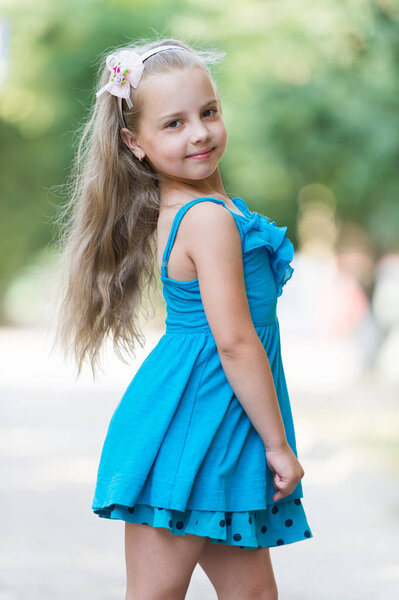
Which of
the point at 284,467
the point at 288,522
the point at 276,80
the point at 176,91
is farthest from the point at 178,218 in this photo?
the point at 276,80

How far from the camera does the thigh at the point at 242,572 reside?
2.29 meters

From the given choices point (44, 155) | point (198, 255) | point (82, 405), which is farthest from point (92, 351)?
point (44, 155)

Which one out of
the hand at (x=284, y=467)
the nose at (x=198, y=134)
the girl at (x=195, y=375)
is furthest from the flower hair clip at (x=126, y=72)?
the hand at (x=284, y=467)

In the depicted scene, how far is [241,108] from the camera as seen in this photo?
1201 centimetres

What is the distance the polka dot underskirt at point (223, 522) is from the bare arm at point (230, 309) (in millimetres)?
206

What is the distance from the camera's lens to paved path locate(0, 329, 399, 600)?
420 cm

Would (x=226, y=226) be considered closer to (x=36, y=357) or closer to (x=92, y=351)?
(x=92, y=351)

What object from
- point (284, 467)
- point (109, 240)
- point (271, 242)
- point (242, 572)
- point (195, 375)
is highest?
point (109, 240)

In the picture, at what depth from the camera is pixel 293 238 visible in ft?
63.4

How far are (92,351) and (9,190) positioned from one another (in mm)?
18790

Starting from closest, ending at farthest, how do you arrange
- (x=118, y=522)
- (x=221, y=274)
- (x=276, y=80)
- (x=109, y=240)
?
(x=221, y=274) → (x=109, y=240) → (x=118, y=522) → (x=276, y=80)

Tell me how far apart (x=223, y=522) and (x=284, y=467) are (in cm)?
19

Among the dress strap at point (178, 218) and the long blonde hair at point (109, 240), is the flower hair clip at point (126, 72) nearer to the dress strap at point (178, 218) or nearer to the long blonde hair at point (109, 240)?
the long blonde hair at point (109, 240)

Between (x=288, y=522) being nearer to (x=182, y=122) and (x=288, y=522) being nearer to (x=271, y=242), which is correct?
(x=271, y=242)
